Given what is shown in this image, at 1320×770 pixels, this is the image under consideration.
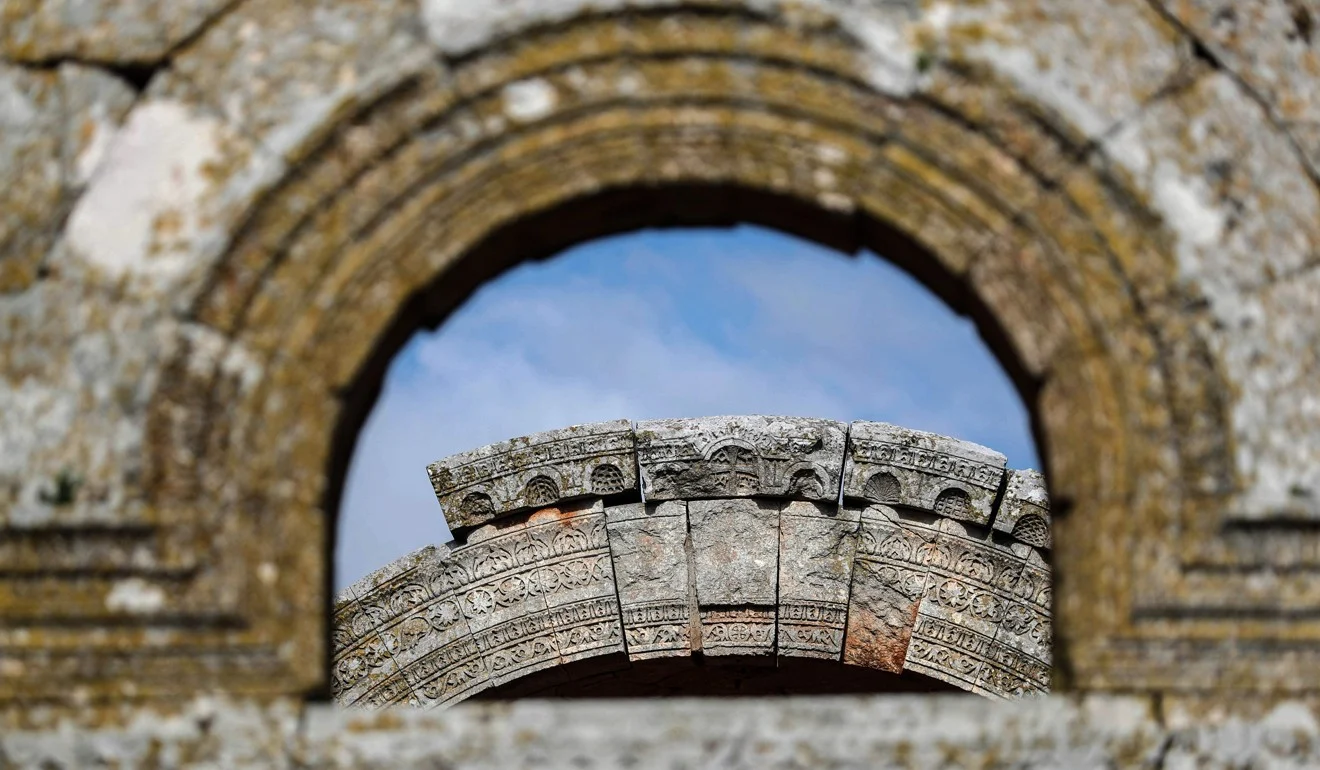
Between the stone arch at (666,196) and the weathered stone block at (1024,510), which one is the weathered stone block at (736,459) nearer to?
the weathered stone block at (1024,510)

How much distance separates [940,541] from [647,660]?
1565mm

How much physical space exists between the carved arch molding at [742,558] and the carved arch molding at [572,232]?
405 centimetres

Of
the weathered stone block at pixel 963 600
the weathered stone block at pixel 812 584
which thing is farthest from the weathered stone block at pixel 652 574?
the weathered stone block at pixel 963 600

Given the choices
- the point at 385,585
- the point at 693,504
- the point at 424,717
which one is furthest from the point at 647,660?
the point at 424,717

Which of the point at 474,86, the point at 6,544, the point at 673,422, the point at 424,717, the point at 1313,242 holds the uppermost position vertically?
the point at 673,422

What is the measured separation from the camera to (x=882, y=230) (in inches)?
131

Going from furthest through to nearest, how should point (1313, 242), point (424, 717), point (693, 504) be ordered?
point (693, 504)
point (1313, 242)
point (424, 717)

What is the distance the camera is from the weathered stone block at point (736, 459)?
7.39 metres

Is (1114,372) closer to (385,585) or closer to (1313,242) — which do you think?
(1313,242)

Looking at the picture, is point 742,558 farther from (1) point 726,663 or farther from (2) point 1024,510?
(2) point 1024,510

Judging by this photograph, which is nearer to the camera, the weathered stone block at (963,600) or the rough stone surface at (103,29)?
the rough stone surface at (103,29)

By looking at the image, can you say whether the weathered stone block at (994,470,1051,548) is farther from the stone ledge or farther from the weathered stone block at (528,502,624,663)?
the stone ledge

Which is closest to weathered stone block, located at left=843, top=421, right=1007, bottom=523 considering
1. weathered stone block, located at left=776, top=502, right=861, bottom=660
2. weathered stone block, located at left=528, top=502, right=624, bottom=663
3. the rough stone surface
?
weathered stone block, located at left=776, top=502, right=861, bottom=660

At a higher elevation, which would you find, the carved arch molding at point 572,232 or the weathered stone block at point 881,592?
the weathered stone block at point 881,592
